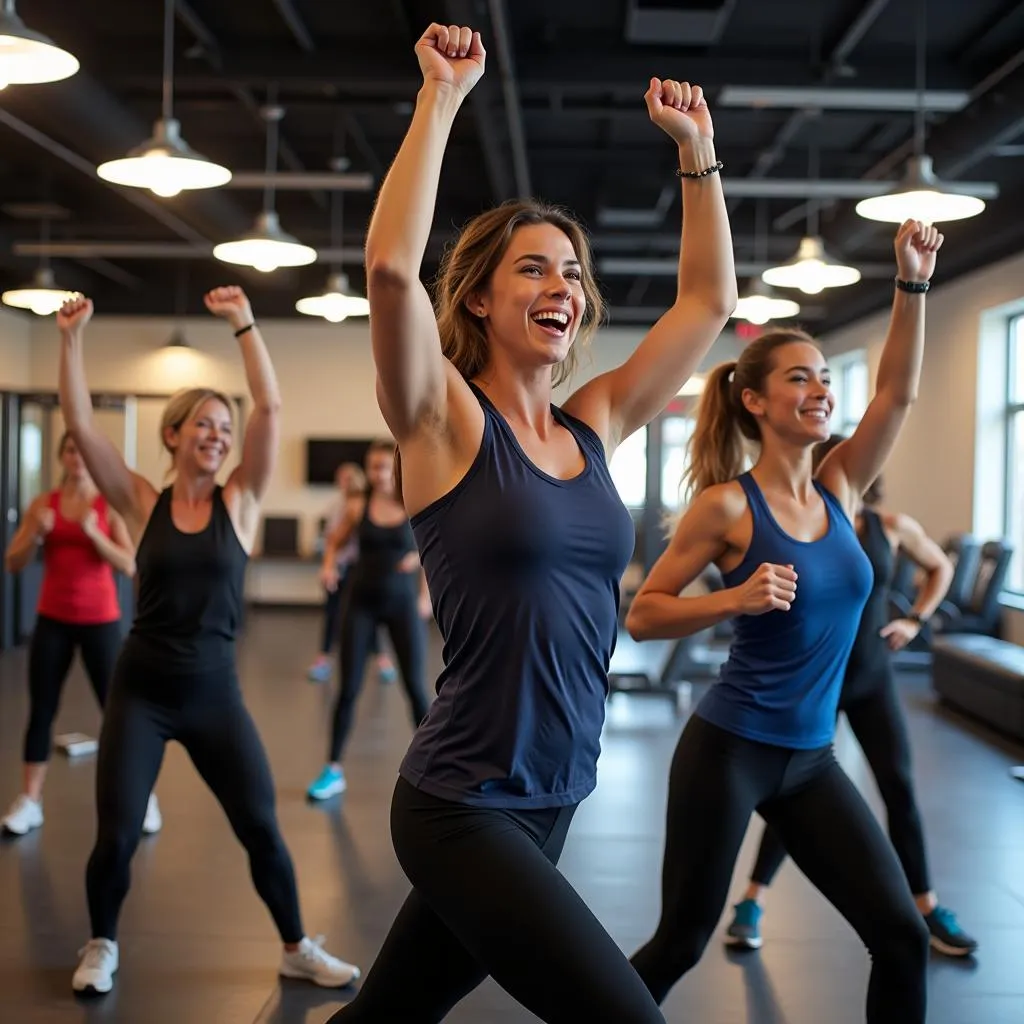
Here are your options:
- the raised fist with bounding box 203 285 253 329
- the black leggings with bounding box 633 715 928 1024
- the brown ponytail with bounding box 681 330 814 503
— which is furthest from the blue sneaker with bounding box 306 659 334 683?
the black leggings with bounding box 633 715 928 1024

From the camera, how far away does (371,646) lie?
529 cm

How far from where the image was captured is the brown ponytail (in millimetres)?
2613

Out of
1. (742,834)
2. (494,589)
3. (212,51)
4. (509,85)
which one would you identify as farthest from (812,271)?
(494,589)

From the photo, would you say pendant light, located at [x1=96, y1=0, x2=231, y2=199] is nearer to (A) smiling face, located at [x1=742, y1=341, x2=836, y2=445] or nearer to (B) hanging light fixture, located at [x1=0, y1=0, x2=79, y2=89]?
(B) hanging light fixture, located at [x1=0, y1=0, x2=79, y2=89]

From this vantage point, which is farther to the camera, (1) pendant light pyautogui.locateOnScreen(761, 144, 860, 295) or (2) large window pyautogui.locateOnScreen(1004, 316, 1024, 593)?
(2) large window pyautogui.locateOnScreen(1004, 316, 1024, 593)

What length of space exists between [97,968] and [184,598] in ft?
3.13

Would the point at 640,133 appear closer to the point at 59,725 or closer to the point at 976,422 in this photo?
the point at 976,422

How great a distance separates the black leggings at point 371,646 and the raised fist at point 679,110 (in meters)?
3.59

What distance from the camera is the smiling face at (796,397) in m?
2.47

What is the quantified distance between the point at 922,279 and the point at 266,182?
5159mm

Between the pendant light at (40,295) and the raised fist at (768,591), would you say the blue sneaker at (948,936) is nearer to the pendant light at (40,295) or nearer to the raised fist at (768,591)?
the raised fist at (768,591)

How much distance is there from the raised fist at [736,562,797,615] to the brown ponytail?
618 mm

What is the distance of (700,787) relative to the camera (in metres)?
2.22

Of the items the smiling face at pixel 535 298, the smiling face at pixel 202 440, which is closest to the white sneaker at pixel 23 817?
the smiling face at pixel 202 440
